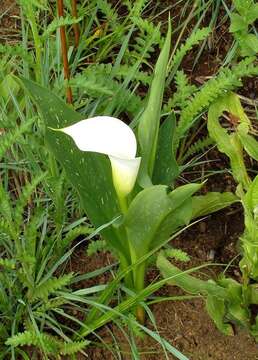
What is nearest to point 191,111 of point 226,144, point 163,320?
point 226,144

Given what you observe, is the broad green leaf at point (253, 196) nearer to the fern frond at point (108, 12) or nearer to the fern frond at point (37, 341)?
the fern frond at point (37, 341)

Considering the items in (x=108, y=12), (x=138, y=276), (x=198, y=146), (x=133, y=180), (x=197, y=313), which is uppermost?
(x=108, y=12)

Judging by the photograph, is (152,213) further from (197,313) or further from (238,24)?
(238,24)

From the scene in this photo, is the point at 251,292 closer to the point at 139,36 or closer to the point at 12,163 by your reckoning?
the point at 12,163

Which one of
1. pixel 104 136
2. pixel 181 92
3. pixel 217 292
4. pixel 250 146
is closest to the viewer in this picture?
pixel 104 136

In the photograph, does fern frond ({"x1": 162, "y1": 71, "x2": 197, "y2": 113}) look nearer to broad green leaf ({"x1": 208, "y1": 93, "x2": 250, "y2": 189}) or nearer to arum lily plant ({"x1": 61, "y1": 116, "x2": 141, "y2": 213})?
broad green leaf ({"x1": 208, "y1": 93, "x2": 250, "y2": 189})

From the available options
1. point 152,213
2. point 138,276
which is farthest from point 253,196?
point 138,276

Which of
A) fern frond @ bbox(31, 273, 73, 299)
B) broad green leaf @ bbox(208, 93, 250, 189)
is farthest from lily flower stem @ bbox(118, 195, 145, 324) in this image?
broad green leaf @ bbox(208, 93, 250, 189)
